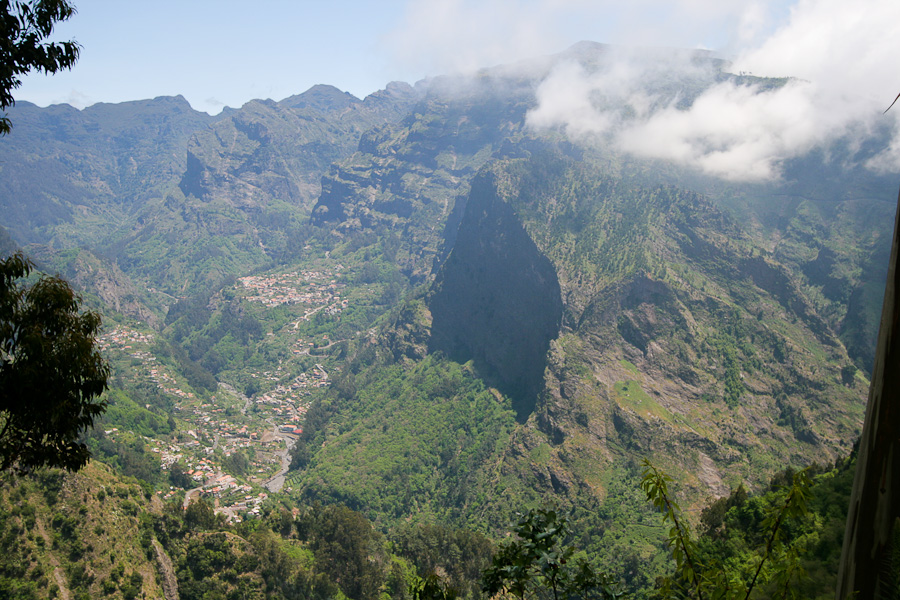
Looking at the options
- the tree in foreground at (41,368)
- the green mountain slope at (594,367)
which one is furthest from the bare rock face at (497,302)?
the tree in foreground at (41,368)

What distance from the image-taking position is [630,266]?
382 ft

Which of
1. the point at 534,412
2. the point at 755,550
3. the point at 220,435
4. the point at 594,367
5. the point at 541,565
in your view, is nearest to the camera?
the point at 755,550

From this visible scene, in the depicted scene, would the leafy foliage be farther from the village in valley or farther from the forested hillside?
the village in valley

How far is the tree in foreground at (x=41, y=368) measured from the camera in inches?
412

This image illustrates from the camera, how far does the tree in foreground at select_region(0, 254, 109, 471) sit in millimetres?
10477

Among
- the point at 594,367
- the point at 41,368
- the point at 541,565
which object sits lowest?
the point at 541,565

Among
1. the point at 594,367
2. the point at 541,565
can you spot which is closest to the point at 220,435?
the point at 594,367

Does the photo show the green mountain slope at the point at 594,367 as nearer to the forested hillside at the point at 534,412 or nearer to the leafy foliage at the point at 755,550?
the forested hillside at the point at 534,412

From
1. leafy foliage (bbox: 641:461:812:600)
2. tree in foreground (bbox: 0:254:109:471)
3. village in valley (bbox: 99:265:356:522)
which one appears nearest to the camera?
leafy foliage (bbox: 641:461:812:600)

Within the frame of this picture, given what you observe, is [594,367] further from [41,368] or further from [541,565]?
[41,368]

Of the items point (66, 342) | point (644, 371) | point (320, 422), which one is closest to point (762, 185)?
point (644, 371)

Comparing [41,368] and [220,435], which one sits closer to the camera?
[41,368]

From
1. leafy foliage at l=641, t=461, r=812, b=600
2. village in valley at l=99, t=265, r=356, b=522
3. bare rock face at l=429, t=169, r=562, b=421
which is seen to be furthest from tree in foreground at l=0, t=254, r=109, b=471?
bare rock face at l=429, t=169, r=562, b=421

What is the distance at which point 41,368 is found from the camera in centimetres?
1060
